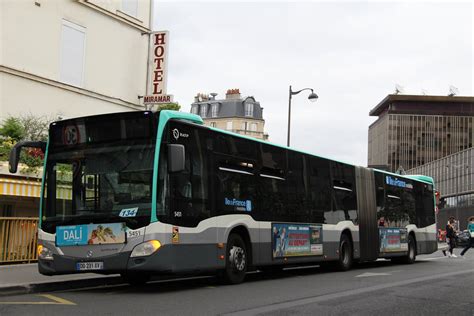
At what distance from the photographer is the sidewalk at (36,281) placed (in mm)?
10000

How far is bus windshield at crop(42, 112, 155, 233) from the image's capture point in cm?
979

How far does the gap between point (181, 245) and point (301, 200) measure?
5047 millimetres

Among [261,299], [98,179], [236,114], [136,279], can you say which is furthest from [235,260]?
[236,114]

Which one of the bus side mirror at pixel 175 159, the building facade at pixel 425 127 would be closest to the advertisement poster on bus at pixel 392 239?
the bus side mirror at pixel 175 159

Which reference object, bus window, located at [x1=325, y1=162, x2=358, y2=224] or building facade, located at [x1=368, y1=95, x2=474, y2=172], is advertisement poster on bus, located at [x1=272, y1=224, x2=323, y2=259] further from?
building facade, located at [x1=368, y1=95, x2=474, y2=172]

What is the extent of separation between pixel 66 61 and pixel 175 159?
43.5ft

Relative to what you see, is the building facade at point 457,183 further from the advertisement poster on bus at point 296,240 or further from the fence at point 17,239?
the fence at point 17,239

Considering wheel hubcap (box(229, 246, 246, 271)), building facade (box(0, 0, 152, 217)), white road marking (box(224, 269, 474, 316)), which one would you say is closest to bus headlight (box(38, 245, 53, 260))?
wheel hubcap (box(229, 246, 246, 271))

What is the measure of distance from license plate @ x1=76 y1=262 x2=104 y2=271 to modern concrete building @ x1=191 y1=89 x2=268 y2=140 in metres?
97.4

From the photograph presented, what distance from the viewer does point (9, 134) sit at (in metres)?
17.2

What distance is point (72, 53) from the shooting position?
21547 mm

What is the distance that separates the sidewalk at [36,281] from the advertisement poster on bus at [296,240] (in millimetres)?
3568

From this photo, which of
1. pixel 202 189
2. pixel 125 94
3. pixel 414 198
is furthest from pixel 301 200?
pixel 125 94

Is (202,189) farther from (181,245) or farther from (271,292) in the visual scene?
(271,292)
